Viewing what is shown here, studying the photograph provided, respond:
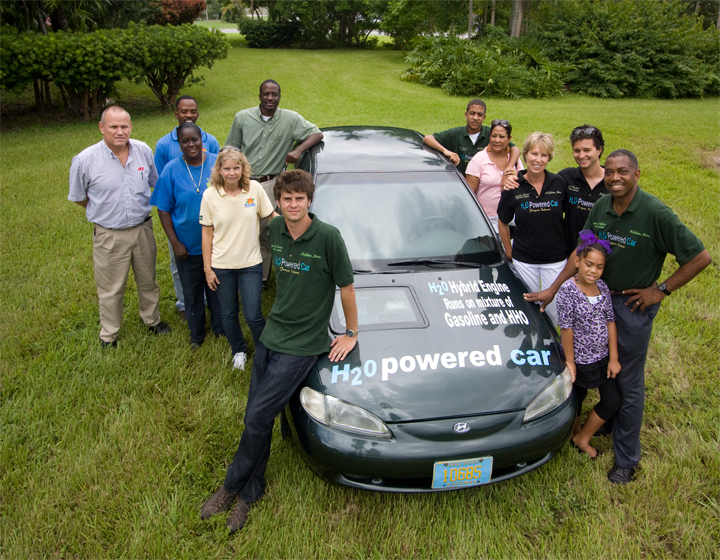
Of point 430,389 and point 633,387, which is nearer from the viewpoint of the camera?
point 430,389

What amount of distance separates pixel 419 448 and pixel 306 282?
0.99 m

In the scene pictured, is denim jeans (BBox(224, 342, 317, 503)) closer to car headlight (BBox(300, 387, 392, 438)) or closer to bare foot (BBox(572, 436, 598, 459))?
car headlight (BBox(300, 387, 392, 438))

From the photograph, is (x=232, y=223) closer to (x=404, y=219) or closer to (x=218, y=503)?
(x=404, y=219)

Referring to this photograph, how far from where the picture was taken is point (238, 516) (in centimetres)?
265

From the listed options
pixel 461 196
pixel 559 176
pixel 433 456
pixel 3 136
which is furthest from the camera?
pixel 3 136

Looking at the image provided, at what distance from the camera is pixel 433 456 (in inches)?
95.5

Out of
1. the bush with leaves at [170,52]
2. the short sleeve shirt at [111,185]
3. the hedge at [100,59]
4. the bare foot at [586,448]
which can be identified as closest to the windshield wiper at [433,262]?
the bare foot at [586,448]

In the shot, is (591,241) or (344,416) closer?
(344,416)

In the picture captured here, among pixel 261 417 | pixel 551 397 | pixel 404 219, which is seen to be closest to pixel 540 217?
pixel 404 219

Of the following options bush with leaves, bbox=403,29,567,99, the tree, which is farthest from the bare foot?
the tree

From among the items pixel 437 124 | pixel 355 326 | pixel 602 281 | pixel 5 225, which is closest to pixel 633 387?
pixel 602 281

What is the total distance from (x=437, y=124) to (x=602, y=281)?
378 inches

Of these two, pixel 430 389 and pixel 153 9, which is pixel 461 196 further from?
pixel 153 9

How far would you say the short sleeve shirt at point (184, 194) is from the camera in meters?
3.88
